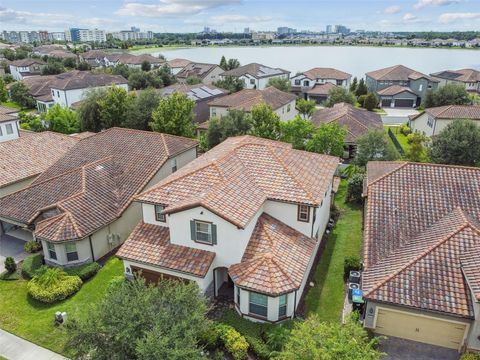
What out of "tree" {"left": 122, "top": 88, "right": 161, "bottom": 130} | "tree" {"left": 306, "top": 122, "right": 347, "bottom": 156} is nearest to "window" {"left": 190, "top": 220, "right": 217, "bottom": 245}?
"tree" {"left": 306, "top": 122, "right": 347, "bottom": 156}

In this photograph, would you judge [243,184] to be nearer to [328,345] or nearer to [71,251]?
[328,345]

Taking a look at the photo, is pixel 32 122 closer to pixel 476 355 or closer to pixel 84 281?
pixel 84 281

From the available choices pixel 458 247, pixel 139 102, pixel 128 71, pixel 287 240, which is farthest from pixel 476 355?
pixel 128 71

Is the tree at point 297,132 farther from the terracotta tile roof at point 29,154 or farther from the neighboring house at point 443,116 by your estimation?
the terracotta tile roof at point 29,154

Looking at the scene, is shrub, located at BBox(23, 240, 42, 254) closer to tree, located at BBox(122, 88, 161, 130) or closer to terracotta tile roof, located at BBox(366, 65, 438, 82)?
tree, located at BBox(122, 88, 161, 130)

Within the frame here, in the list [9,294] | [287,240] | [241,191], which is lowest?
[9,294]

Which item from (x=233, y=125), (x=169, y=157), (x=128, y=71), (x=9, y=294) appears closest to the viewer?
(x=9, y=294)
